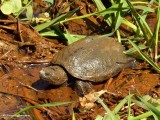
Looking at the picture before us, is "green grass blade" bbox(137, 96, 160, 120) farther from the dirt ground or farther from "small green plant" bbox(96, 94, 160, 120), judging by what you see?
the dirt ground

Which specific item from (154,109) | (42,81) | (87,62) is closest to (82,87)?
(87,62)

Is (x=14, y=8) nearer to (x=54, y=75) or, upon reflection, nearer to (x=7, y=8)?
(x=7, y=8)

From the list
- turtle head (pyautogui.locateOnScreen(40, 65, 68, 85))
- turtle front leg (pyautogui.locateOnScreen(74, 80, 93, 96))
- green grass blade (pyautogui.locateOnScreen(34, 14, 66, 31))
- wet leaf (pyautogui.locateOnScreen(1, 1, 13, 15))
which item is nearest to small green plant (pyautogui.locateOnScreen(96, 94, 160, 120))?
turtle front leg (pyautogui.locateOnScreen(74, 80, 93, 96))

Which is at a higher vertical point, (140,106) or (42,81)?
(140,106)

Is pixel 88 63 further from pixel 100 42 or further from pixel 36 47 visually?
pixel 36 47

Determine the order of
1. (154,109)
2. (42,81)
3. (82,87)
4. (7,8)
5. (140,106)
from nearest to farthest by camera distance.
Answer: (154,109) < (140,106) < (82,87) < (42,81) < (7,8)

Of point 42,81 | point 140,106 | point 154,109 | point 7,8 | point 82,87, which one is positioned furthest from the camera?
point 7,8

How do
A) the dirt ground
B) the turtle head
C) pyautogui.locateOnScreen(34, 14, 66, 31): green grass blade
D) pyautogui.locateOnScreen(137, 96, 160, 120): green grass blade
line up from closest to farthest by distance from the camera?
1. pyautogui.locateOnScreen(137, 96, 160, 120): green grass blade
2. the dirt ground
3. the turtle head
4. pyautogui.locateOnScreen(34, 14, 66, 31): green grass blade

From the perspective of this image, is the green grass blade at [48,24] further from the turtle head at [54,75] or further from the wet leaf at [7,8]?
the turtle head at [54,75]
